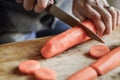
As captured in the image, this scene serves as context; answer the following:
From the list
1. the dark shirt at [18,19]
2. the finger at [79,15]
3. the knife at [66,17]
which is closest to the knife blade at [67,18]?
the knife at [66,17]

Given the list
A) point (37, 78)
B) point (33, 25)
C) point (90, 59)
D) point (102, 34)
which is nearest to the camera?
point (37, 78)

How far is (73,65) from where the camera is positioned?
1.15m

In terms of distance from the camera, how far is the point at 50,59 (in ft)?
3.85

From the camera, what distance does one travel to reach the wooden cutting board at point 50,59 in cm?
110

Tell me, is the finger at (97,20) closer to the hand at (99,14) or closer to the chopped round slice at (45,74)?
the hand at (99,14)

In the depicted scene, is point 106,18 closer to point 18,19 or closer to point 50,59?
point 50,59

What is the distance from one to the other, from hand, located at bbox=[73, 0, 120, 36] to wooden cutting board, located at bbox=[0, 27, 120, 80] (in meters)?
0.06

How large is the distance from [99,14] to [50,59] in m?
0.30

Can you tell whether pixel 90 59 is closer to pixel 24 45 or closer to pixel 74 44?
pixel 74 44

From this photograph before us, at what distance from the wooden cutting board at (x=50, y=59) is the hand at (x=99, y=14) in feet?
0.19

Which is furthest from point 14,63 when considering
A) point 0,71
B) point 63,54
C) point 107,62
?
point 107,62

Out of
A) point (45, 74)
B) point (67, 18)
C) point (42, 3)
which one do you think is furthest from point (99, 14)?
point (45, 74)

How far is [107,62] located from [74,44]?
7.0 inches

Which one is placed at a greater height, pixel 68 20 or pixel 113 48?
pixel 68 20
